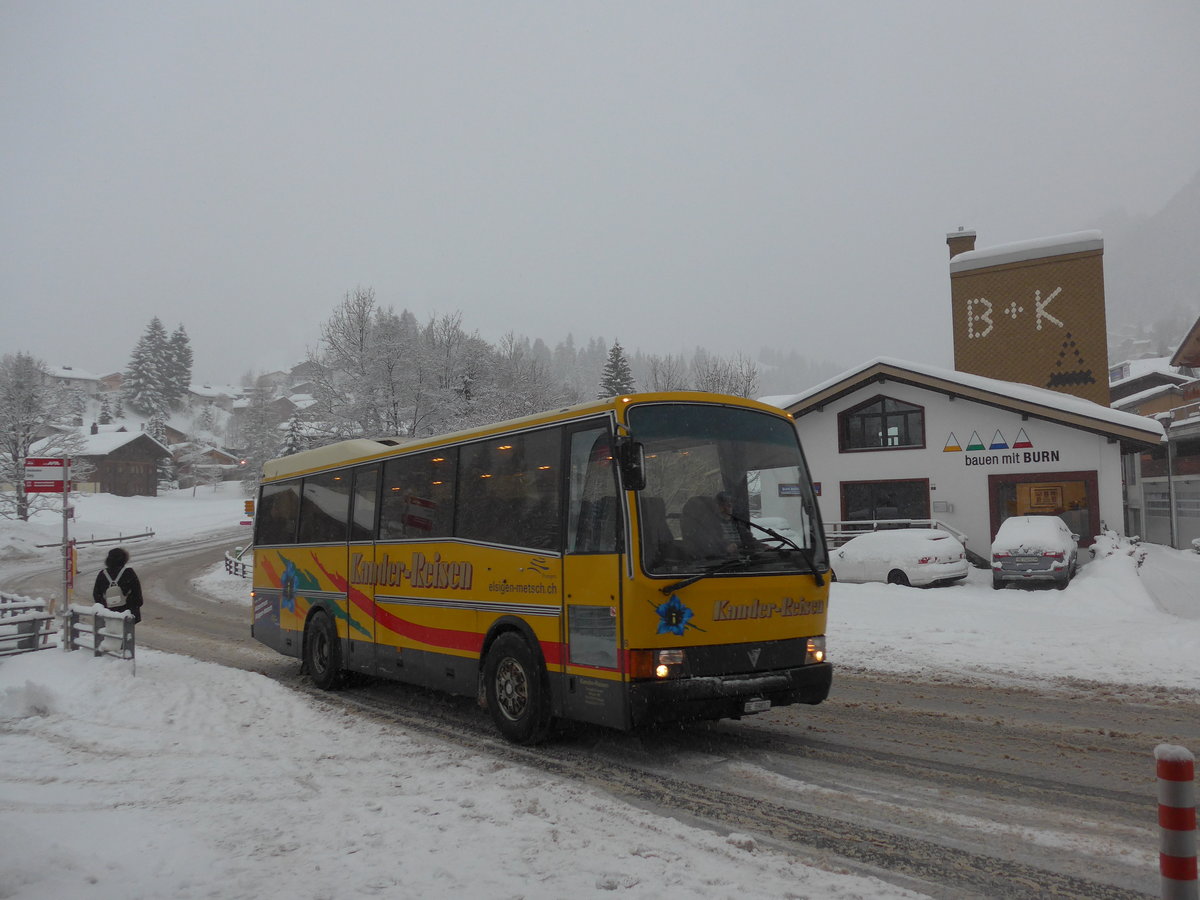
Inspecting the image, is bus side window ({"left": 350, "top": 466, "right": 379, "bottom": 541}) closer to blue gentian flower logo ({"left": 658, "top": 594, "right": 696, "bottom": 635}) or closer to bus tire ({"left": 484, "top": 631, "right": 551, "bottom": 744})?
bus tire ({"left": 484, "top": 631, "right": 551, "bottom": 744})

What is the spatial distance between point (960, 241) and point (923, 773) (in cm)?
3613

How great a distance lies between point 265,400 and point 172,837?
330 feet

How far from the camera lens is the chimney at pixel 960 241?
124 ft

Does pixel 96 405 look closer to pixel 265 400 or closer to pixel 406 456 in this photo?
pixel 265 400

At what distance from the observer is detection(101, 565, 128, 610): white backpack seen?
12469 millimetres

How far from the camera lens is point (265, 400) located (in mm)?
98938

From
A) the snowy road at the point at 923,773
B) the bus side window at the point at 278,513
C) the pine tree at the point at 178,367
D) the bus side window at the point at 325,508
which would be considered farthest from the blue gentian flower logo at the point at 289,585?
the pine tree at the point at 178,367

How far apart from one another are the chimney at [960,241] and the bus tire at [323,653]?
3403 cm

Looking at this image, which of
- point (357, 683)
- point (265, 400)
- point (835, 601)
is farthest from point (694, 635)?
point (265, 400)

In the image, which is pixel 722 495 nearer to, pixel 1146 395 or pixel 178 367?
pixel 1146 395

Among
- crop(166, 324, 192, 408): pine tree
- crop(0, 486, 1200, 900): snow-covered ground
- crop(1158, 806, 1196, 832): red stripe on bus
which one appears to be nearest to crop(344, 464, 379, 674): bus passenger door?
crop(0, 486, 1200, 900): snow-covered ground

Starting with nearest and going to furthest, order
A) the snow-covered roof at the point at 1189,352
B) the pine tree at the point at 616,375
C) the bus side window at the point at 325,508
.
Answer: the bus side window at the point at 325,508, the snow-covered roof at the point at 1189,352, the pine tree at the point at 616,375

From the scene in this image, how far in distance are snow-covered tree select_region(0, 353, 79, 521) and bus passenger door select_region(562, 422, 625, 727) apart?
4940cm

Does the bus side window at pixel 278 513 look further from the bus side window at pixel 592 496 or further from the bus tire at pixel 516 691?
the bus side window at pixel 592 496
